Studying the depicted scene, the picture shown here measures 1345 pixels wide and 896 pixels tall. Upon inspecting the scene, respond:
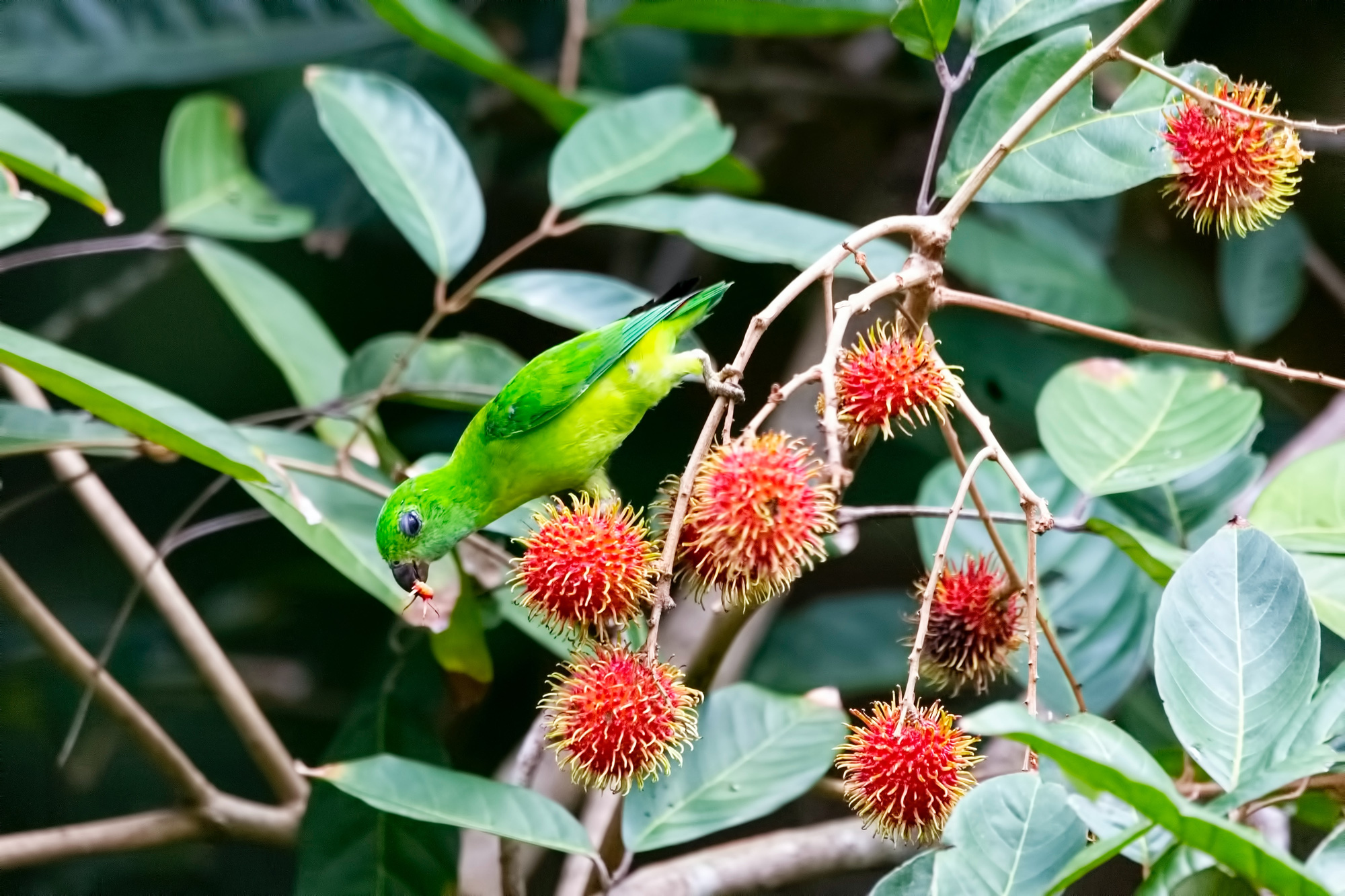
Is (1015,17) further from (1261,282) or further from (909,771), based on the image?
(1261,282)

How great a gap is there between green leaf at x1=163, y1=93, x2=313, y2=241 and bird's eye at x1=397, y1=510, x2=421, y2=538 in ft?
3.44

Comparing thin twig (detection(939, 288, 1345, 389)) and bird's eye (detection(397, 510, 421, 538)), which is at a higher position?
thin twig (detection(939, 288, 1345, 389))

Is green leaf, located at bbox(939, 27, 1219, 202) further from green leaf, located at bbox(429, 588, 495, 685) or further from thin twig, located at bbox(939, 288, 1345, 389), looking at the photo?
green leaf, located at bbox(429, 588, 495, 685)

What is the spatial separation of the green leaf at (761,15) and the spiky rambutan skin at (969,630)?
122 cm

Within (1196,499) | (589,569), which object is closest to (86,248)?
(589,569)

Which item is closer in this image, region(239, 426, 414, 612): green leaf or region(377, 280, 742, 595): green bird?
region(239, 426, 414, 612): green leaf

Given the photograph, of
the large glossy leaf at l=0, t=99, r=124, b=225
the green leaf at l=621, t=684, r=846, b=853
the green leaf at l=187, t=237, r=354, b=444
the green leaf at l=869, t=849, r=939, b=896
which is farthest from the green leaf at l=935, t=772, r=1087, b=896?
the large glossy leaf at l=0, t=99, r=124, b=225

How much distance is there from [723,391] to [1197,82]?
694mm

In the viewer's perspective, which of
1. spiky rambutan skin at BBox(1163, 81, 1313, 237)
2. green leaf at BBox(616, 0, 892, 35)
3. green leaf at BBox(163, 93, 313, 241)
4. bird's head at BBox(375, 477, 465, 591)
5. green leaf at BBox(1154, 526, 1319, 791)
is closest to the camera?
green leaf at BBox(1154, 526, 1319, 791)

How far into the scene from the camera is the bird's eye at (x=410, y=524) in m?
1.36

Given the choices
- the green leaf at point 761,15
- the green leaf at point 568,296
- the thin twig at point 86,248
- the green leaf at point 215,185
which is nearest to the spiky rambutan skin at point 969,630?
the green leaf at point 568,296

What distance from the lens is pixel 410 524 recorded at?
136cm

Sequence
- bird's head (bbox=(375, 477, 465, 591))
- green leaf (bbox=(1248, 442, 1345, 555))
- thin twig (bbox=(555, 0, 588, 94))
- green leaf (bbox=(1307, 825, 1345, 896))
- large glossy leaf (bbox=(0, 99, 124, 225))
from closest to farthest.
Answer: green leaf (bbox=(1307, 825, 1345, 896)), green leaf (bbox=(1248, 442, 1345, 555)), bird's head (bbox=(375, 477, 465, 591)), large glossy leaf (bbox=(0, 99, 124, 225)), thin twig (bbox=(555, 0, 588, 94))

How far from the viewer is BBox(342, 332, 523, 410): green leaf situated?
1.69m
